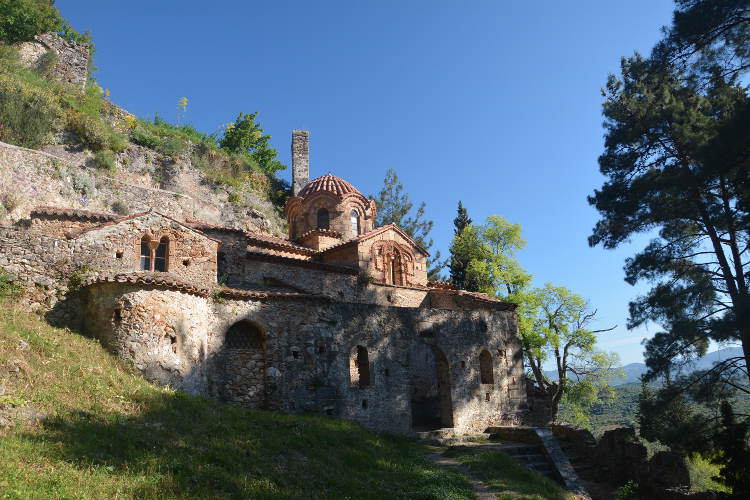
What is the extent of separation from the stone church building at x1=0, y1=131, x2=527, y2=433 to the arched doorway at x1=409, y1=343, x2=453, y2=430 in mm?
60

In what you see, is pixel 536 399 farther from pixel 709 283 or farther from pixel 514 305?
pixel 709 283

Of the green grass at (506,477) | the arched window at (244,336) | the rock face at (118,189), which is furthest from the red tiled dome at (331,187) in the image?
the green grass at (506,477)

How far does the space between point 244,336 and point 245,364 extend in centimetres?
83

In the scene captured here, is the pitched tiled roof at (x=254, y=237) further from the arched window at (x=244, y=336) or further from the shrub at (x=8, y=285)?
the shrub at (x=8, y=285)

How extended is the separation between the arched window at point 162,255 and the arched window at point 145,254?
8.1 inches

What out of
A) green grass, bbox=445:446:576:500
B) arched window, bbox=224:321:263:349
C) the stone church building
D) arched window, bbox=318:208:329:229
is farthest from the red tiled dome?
green grass, bbox=445:446:576:500

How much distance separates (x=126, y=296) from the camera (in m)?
12.1

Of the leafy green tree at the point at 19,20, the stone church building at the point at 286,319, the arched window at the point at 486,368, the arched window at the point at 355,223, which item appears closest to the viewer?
the stone church building at the point at 286,319

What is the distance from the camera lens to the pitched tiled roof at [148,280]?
39.7 ft

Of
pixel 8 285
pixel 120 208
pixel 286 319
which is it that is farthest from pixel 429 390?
pixel 8 285

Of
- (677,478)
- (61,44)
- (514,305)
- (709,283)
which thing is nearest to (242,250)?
(514,305)

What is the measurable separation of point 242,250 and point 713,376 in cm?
1476

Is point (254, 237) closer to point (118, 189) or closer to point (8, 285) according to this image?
point (118, 189)

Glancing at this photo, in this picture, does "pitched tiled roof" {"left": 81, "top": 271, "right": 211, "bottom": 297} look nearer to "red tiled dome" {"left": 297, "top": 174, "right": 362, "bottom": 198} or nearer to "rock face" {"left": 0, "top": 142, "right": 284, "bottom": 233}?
"rock face" {"left": 0, "top": 142, "right": 284, "bottom": 233}
